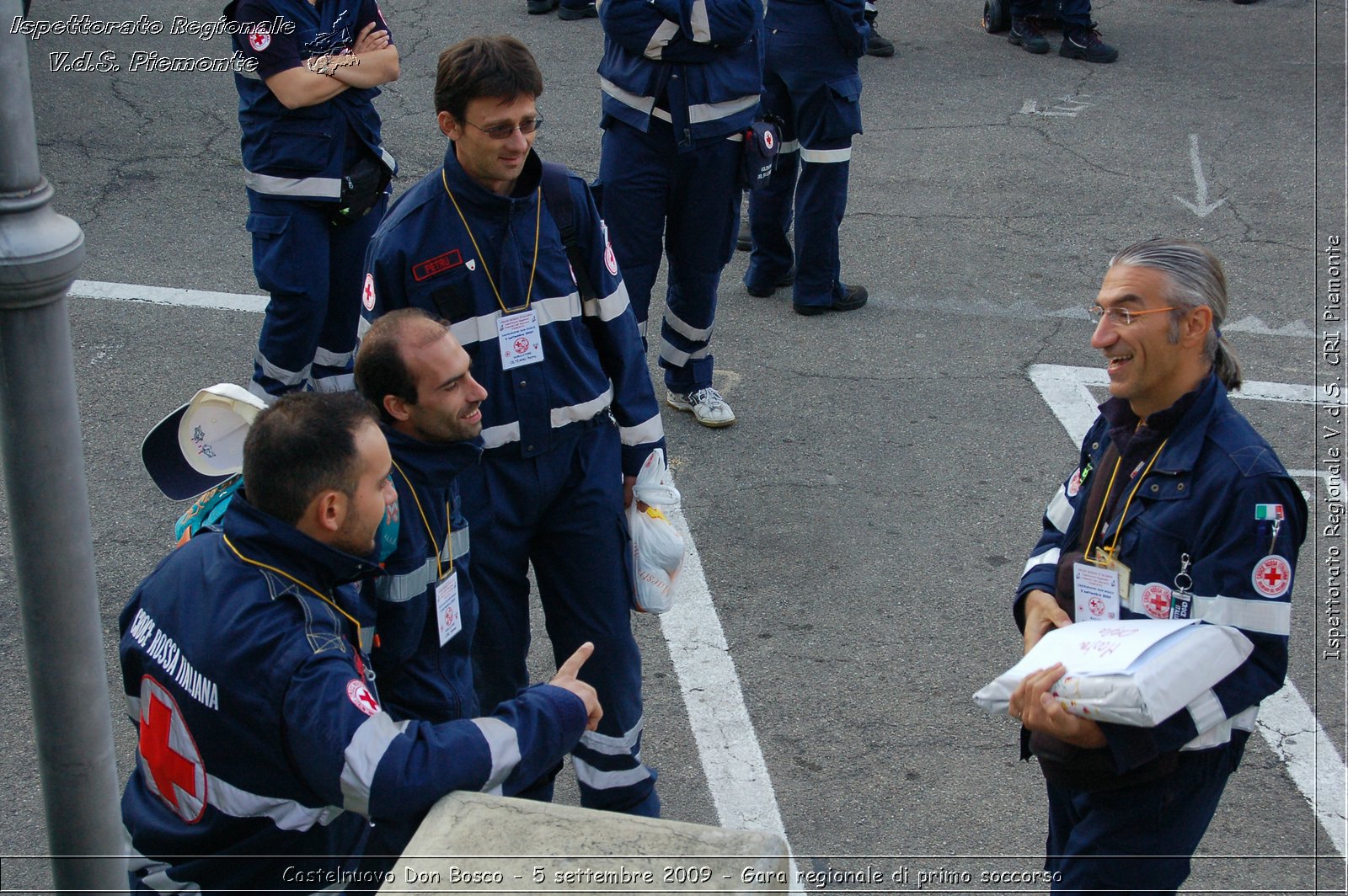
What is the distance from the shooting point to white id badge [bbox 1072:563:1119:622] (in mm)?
2982

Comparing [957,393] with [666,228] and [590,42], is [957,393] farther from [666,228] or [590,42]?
[590,42]

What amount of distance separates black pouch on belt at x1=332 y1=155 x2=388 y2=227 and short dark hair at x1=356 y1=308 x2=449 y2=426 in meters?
2.53

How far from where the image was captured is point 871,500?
583cm

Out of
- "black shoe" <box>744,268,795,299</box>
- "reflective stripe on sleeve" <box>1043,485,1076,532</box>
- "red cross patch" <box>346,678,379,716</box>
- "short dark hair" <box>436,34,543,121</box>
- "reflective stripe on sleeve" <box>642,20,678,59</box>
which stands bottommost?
"black shoe" <box>744,268,795,299</box>

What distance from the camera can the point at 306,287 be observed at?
558 centimetres

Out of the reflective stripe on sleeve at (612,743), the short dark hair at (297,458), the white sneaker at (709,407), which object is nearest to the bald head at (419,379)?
the short dark hair at (297,458)

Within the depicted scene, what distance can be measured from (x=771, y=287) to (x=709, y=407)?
161 centimetres

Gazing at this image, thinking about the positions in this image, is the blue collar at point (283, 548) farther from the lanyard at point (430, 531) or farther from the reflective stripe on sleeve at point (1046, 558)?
the reflective stripe on sleeve at point (1046, 558)

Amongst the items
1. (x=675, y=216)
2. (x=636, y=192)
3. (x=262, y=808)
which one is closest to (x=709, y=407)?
A: (x=675, y=216)

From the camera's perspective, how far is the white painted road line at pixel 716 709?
4145 millimetres

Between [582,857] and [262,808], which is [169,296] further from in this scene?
[582,857]

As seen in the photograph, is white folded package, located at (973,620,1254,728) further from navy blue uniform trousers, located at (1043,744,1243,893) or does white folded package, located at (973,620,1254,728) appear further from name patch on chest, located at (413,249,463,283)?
name patch on chest, located at (413,249,463,283)

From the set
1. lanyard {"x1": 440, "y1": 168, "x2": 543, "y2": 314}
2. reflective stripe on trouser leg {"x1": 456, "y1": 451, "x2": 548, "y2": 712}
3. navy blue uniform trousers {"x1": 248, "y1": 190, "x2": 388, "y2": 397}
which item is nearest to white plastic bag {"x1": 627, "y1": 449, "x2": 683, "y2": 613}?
reflective stripe on trouser leg {"x1": 456, "y1": 451, "x2": 548, "y2": 712}

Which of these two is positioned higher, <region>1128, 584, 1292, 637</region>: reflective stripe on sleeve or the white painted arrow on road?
<region>1128, 584, 1292, 637</region>: reflective stripe on sleeve
